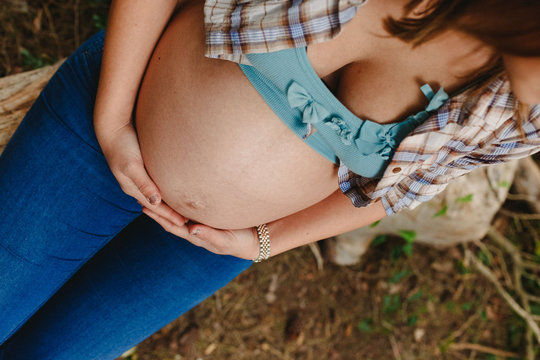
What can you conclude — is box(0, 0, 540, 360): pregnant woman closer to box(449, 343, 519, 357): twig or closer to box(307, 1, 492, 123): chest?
box(307, 1, 492, 123): chest

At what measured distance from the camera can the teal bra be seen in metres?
0.75

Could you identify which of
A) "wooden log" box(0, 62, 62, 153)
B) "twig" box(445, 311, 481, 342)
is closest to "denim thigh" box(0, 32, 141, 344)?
"wooden log" box(0, 62, 62, 153)

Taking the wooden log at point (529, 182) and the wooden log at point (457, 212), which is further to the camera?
the wooden log at point (529, 182)

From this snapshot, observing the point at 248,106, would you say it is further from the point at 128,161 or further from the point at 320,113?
the point at 128,161

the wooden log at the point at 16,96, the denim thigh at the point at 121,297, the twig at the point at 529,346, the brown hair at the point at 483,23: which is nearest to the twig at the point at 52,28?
the wooden log at the point at 16,96

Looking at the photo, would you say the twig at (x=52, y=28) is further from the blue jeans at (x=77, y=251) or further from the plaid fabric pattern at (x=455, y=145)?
the plaid fabric pattern at (x=455, y=145)

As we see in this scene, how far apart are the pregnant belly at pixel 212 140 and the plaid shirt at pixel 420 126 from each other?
80 millimetres

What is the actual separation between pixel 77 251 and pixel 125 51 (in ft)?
1.92

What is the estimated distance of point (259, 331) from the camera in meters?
2.15

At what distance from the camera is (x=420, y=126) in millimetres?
801

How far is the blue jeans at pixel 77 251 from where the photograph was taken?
1.00 meters

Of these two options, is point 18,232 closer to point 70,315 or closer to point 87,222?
point 87,222

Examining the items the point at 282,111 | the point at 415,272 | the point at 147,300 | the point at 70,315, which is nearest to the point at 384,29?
the point at 282,111

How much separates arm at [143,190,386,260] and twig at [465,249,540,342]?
1.76 meters
